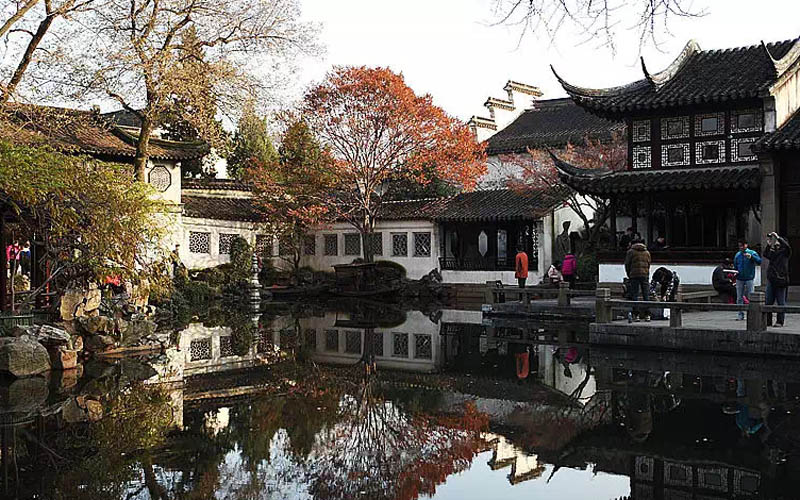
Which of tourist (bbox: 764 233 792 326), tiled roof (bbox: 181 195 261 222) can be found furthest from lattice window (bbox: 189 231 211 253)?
tourist (bbox: 764 233 792 326)

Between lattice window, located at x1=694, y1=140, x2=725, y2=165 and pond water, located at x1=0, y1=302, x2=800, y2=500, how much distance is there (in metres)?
8.57

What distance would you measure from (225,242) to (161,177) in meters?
3.40

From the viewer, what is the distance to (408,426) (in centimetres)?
818

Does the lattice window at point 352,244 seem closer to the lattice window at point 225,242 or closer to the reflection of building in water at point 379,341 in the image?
the lattice window at point 225,242

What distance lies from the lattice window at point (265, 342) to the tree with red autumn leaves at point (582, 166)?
12.0 m

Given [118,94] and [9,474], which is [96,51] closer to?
[118,94]

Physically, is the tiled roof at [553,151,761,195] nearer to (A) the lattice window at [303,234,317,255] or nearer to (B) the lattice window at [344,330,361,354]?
(B) the lattice window at [344,330,361,354]

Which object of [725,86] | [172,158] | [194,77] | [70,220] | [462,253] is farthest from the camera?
[462,253]

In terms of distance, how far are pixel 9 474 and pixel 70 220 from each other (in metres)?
7.34

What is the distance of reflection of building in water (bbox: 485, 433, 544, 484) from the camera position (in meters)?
6.41

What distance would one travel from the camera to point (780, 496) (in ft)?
18.3

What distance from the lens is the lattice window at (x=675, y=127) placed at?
794 inches

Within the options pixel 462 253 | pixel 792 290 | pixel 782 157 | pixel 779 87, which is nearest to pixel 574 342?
pixel 792 290

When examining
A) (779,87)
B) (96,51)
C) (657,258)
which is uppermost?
(96,51)
